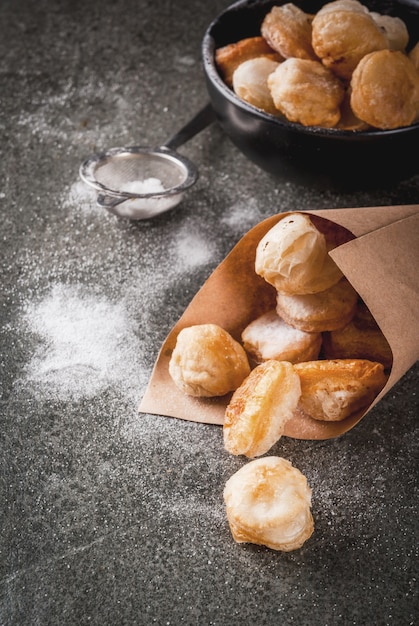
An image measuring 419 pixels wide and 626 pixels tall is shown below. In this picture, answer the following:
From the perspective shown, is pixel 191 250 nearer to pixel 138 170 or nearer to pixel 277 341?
pixel 138 170

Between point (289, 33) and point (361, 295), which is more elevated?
point (289, 33)

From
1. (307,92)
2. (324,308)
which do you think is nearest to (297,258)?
(324,308)

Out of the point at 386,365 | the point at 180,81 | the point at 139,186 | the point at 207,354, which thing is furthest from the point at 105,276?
the point at 180,81

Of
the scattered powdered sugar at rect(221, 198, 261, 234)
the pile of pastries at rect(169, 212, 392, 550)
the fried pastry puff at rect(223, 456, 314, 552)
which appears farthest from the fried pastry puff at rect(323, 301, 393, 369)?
the scattered powdered sugar at rect(221, 198, 261, 234)

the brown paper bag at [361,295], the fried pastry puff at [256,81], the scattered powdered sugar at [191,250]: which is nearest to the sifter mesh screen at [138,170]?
the scattered powdered sugar at [191,250]

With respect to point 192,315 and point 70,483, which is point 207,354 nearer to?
point 192,315

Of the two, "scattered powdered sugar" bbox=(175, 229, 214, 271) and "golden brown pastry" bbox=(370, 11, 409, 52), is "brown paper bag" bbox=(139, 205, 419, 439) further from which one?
"golden brown pastry" bbox=(370, 11, 409, 52)
